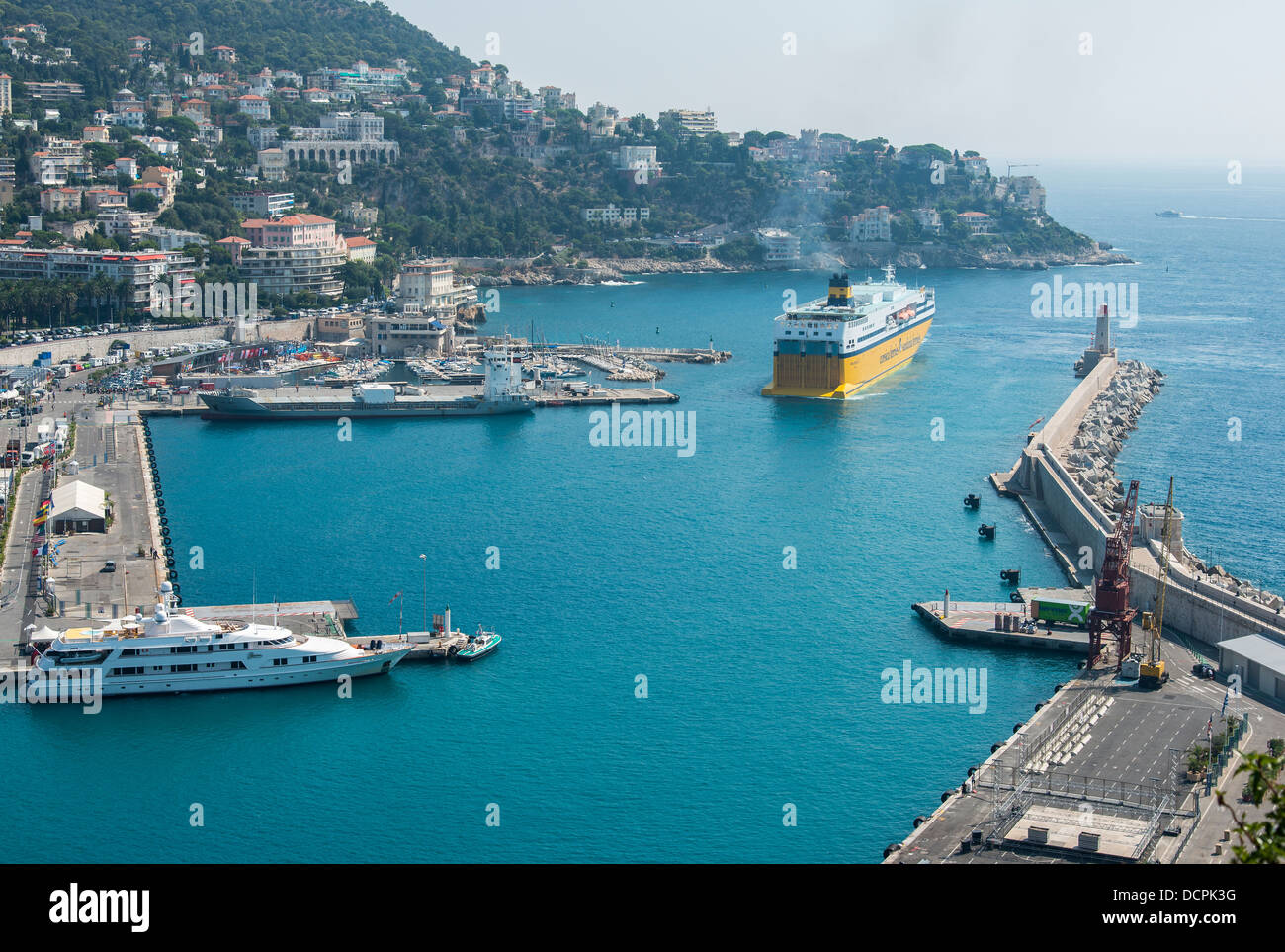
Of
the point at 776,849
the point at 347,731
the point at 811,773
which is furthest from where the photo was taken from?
the point at 347,731

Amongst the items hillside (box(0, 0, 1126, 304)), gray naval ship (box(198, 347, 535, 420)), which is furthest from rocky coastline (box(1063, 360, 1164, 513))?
hillside (box(0, 0, 1126, 304))

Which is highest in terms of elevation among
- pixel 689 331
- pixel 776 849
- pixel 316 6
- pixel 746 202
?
pixel 316 6

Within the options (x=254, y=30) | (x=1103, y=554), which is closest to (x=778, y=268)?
(x=254, y=30)

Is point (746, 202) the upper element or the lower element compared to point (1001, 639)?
upper

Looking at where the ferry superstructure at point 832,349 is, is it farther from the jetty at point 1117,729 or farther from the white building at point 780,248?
the white building at point 780,248

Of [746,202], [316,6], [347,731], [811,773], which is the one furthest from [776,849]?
[316,6]
